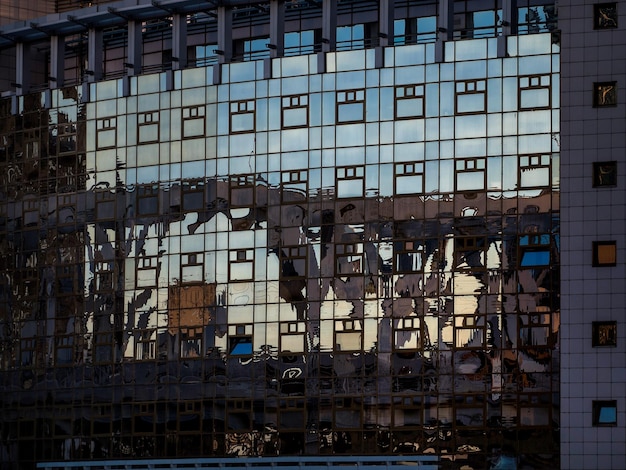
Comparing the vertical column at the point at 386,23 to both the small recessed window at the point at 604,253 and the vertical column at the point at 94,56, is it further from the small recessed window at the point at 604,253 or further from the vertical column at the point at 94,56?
the vertical column at the point at 94,56

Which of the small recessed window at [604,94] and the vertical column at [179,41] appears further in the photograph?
the vertical column at [179,41]

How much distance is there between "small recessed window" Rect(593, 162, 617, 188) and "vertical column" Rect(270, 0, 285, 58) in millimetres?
12277

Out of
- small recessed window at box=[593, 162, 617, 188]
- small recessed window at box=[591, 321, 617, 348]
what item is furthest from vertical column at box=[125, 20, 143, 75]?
small recessed window at box=[591, 321, 617, 348]

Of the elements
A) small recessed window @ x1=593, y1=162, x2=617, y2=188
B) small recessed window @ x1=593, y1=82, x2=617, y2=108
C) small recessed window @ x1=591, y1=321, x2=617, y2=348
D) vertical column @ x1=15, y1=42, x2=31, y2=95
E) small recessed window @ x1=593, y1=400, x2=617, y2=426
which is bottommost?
small recessed window @ x1=593, y1=400, x2=617, y2=426

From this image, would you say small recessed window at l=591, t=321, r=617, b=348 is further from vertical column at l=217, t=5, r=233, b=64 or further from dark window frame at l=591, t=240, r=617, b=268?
vertical column at l=217, t=5, r=233, b=64

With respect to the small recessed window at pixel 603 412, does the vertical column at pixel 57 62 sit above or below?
above

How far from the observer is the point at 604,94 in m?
62.3

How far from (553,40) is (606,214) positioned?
6.06 meters

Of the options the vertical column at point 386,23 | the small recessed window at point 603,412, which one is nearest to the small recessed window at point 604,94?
the vertical column at point 386,23

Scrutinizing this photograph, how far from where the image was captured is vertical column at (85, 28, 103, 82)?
7119 cm

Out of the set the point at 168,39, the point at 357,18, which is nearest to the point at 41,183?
the point at 168,39

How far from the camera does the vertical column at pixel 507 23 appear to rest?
63719 millimetres

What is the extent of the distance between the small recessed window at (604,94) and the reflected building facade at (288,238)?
1445 mm

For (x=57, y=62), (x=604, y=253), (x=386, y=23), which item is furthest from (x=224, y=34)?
(x=604, y=253)
